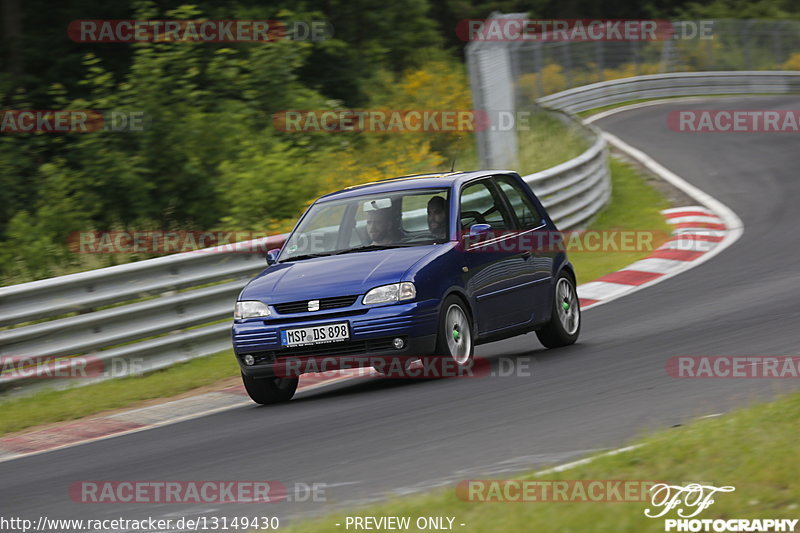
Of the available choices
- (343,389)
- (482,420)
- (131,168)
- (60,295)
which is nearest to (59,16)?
(131,168)

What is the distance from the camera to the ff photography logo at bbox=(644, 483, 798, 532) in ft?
14.9

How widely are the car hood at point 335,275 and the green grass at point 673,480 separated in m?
3.17

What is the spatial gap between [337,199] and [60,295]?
2671 mm

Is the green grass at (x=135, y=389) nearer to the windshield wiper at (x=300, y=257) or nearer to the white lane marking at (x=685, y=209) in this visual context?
the white lane marking at (x=685, y=209)

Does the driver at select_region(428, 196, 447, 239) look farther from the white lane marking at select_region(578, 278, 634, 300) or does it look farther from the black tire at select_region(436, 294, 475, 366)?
the white lane marking at select_region(578, 278, 634, 300)

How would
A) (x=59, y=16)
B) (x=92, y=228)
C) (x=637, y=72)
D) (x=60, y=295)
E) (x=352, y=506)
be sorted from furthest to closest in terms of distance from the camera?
1. (x=637, y=72)
2. (x=59, y=16)
3. (x=92, y=228)
4. (x=60, y=295)
5. (x=352, y=506)

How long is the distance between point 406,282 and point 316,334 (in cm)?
75

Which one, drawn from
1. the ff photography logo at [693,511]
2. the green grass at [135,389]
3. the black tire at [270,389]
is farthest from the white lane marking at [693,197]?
the ff photography logo at [693,511]

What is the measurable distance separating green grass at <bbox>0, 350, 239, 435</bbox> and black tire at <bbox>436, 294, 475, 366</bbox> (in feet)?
8.39

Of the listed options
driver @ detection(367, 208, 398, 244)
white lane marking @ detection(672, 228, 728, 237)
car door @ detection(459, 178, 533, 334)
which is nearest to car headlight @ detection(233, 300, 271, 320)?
driver @ detection(367, 208, 398, 244)

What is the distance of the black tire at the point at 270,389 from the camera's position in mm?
9453

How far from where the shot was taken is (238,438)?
8008 millimetres

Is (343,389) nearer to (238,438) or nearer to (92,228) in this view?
(238,438)

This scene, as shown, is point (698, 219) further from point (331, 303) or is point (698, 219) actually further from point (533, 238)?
point (331, 303)
